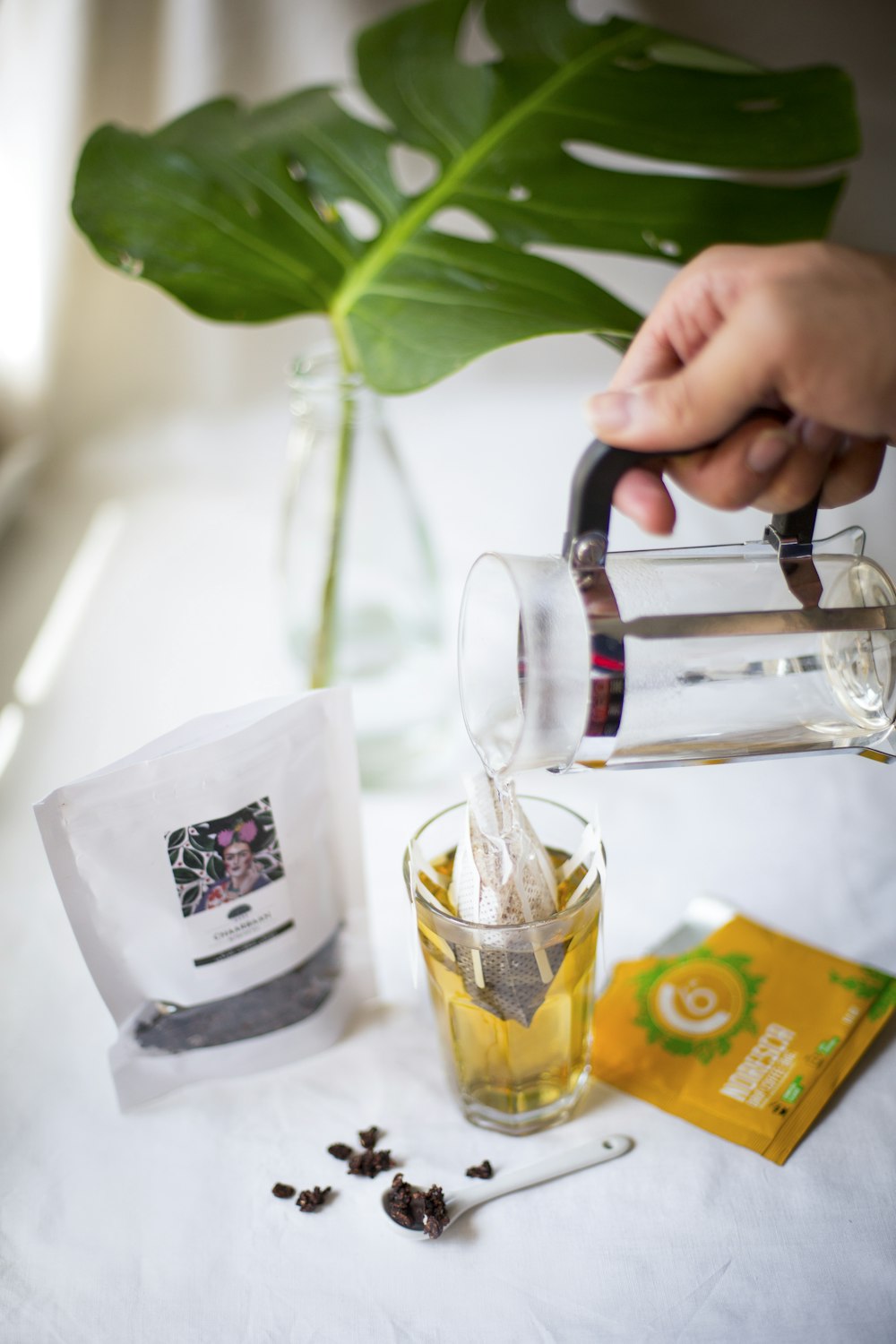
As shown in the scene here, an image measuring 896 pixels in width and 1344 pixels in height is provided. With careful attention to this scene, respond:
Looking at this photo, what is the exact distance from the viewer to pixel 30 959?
30.1 inches

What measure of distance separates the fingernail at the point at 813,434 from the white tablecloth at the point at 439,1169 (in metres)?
0.34

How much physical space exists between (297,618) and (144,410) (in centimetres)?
70

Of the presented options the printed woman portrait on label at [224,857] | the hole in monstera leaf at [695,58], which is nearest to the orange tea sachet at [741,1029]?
the printed woman portrait on label at [224,857]

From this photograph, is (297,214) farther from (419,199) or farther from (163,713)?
(163,713)

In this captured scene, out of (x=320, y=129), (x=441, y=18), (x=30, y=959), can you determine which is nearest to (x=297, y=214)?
(x=320, y=129)

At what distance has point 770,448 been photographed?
578 millimetres

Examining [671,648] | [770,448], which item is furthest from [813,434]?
[671,648]

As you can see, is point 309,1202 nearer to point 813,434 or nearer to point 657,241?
point 813,434

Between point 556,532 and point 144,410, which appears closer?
point 556,532

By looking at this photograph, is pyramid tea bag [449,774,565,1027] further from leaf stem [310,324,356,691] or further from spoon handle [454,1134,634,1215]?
leaf stem [310,324,356,691]

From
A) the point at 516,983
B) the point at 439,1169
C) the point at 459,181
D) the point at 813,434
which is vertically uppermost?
the point at 459,181

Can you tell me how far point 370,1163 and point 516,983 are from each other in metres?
0.14

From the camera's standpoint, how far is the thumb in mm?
541

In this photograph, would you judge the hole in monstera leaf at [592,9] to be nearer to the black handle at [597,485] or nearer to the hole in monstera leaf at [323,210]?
the hole in monstera leaf at [323,210]
